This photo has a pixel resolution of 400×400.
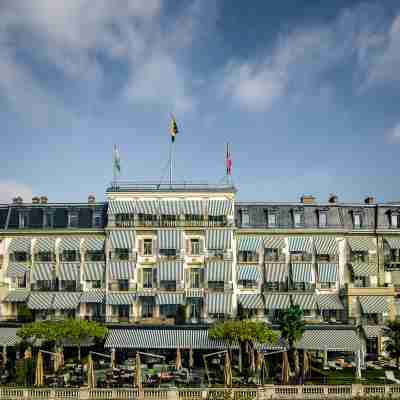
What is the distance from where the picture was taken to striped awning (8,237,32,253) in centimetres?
5506

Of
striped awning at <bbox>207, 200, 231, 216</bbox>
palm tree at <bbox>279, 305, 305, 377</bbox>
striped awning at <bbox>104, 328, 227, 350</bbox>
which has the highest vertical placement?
striped awning at <bbox>207, 200, 231, 216</bbox>

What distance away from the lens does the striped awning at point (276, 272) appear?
5353 cm

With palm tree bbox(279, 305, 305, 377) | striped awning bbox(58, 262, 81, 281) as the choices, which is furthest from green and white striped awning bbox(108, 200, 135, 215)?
palm tree bbox(279, 305, 305, 377)

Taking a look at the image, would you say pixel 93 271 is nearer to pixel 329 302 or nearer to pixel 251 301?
pixel 251 301

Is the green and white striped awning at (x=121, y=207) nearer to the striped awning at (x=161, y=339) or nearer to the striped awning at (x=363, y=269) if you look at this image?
the striped awning at (x=161, y=339)

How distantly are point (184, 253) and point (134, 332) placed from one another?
9345 mm

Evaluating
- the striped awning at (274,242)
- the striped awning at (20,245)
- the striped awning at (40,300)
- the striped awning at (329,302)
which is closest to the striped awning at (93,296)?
the striped awning at (40,300)

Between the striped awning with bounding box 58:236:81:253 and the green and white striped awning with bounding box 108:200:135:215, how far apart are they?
492 cm

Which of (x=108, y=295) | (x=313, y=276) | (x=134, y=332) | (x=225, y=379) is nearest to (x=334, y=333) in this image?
(x=313, y=276)

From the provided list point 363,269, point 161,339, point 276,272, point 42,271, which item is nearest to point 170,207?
point 276,272

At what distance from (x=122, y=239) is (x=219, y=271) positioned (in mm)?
10666

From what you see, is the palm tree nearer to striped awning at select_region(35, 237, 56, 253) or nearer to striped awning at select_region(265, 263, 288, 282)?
striped awning at select_region(265, 263, 288, 282)

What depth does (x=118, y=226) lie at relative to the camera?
2130 inches

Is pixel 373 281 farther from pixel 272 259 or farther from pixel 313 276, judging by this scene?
pixel 272 259
